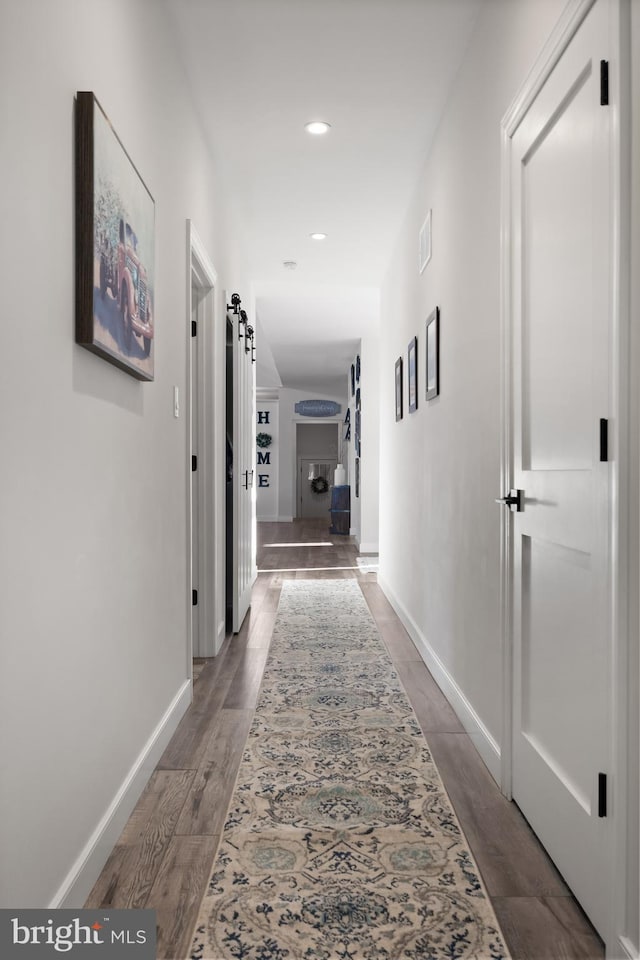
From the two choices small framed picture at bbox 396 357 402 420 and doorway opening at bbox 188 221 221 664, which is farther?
small framed picture at bbox 396 357 402 420

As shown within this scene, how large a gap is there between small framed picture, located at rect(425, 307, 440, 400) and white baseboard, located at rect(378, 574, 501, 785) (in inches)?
49.8

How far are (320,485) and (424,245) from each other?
11557 mm

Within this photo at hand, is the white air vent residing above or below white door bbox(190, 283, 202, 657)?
above

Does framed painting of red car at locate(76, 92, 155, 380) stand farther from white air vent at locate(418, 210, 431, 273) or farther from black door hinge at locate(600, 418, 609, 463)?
white air vent at locate(418, 210, 431, 273)

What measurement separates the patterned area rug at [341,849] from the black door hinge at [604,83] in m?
1.71

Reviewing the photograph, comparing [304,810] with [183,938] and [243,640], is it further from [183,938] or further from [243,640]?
[243,640]

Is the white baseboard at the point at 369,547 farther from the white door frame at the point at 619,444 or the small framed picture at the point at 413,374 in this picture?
the white door frame at the point at 619,444

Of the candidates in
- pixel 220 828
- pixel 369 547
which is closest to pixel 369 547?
pixel 369 547

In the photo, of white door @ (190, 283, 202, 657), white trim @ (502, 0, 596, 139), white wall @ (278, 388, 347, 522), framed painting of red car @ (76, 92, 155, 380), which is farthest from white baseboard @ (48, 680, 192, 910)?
white wall @ (278, 388, 347, 522)

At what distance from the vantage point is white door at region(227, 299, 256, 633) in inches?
169

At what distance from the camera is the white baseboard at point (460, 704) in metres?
2.26

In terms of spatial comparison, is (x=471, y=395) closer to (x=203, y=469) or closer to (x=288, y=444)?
(x=203, y=469)

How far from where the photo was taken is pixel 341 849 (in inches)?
69.7

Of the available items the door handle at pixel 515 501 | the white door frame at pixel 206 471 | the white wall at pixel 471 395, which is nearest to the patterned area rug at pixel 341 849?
the white wall at pixel 471 395
